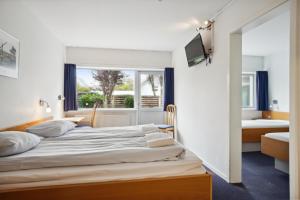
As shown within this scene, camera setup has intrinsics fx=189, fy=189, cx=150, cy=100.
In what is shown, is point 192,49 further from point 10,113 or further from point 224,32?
point 10,113

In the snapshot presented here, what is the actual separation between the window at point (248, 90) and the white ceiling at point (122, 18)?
273 cm

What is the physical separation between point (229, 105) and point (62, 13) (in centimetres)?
279

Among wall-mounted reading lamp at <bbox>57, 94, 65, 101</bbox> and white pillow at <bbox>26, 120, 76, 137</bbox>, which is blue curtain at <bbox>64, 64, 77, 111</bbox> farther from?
white pillow at <bbox>26, 120, 76, 137</bbox>

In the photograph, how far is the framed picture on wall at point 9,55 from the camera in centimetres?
213

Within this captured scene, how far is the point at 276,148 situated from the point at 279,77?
3.02 metres

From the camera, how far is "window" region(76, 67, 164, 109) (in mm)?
4996

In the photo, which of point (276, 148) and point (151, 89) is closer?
point (276, 148)

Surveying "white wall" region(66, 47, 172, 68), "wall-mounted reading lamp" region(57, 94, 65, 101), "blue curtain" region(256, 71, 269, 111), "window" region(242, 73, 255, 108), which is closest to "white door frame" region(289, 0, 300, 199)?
"white wall" region(66, 47, 172, 68)

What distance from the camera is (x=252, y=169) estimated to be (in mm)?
3051

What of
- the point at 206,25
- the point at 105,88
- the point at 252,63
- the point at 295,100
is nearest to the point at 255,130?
the point at 206,25

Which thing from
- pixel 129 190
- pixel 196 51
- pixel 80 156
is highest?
pixel 196 51

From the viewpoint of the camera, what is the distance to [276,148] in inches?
115

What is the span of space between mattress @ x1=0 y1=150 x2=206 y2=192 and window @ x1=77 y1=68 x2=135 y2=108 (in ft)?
11.5

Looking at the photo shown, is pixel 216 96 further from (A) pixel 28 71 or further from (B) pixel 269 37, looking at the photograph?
(A) pixel 28 71
